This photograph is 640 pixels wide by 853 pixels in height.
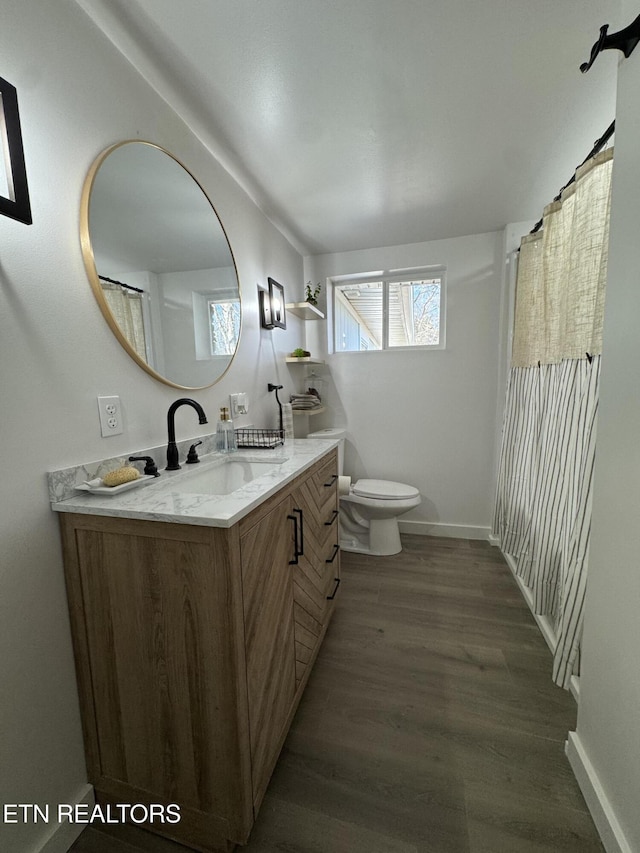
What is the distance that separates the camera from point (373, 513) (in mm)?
2520

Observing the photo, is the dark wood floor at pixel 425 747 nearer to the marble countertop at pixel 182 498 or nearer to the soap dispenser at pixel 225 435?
the marble countertop at pixel 182 498

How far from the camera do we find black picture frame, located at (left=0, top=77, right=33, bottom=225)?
2.53 feet

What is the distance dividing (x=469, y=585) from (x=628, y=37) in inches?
94.5

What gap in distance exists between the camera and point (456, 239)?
2.62 meters

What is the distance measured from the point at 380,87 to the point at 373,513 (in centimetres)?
230

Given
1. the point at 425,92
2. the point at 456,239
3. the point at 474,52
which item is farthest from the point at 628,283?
the point at 456,239

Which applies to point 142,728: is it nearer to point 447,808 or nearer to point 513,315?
point 447,808

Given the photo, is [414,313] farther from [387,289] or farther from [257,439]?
[257,439]

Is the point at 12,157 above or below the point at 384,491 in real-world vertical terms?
above

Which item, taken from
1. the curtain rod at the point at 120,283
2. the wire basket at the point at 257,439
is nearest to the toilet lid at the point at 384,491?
the wire basket at the point at 257,439

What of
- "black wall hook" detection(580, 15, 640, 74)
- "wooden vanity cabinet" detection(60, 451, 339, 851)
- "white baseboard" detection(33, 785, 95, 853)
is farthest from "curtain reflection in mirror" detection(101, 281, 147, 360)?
"black wall hook" detection(580, 15, 640, 74)

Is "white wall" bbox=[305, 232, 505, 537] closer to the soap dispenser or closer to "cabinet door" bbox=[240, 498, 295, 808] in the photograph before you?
the soap dispenser

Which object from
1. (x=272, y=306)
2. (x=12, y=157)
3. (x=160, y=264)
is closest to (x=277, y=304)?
(x=272, y=306)

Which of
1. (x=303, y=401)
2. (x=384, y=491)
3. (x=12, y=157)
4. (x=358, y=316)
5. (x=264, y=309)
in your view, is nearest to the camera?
(x=12, y=157)
